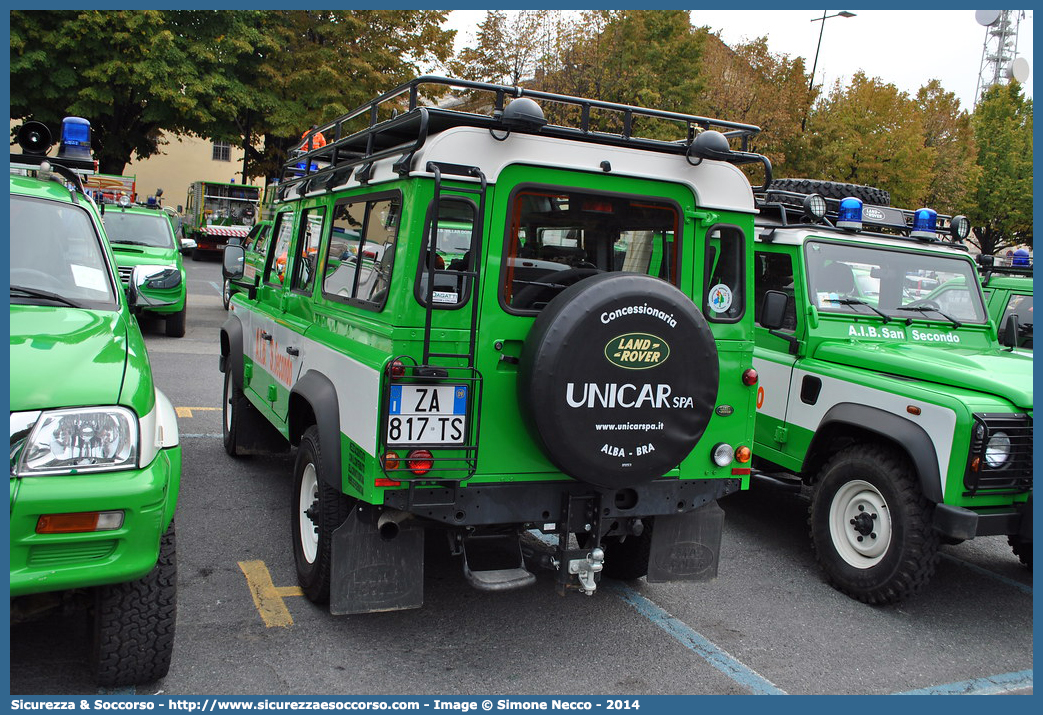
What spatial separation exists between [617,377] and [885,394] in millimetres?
2181

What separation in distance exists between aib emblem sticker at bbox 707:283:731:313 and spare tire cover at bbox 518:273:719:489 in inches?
18.1

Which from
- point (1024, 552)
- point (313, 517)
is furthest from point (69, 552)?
point (1024, 552)

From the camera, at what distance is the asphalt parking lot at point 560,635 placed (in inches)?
142

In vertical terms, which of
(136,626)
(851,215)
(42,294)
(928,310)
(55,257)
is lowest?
(136,626)

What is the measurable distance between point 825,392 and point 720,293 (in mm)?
1632

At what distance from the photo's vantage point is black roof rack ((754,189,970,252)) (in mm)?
6336

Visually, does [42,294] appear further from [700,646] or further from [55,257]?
[700,646]

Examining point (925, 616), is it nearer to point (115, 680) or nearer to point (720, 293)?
point (720, 293)

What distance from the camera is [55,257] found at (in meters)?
4.05

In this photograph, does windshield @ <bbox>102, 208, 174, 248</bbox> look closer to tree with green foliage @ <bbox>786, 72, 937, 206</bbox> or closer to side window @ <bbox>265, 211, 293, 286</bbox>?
side window @ <bbox>265, 211, 293, 286</bbox>

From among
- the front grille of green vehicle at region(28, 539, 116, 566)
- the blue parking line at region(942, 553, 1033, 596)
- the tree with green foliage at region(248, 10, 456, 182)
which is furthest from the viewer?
the tree with green foliage at region(248, 10, 456, 182)

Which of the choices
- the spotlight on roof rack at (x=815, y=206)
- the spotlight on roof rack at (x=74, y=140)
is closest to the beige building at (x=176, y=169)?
the spotlight on roof rack at (x=74, y=140)

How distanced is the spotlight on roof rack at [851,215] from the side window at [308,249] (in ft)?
12.6

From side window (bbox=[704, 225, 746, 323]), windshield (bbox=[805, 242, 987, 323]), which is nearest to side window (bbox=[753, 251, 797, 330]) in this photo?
windshield (bbox=[805, 242, 987, 323])
